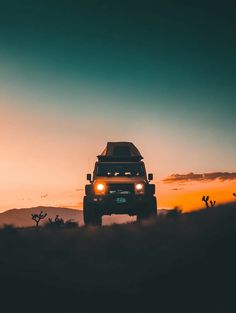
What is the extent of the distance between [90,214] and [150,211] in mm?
2599

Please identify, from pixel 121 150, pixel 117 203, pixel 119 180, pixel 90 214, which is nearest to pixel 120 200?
pixel 117 203

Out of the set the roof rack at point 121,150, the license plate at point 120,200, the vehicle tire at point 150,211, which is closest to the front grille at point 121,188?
the license plate at point 120,200

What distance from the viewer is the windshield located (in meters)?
22.1

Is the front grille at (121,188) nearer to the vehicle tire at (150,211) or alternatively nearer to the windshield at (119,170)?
the windshield at (119,170)

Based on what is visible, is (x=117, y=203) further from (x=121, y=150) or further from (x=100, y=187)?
(x=121, y=150)

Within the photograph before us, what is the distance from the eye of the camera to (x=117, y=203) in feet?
70.3

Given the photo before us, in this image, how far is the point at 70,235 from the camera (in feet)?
50.2

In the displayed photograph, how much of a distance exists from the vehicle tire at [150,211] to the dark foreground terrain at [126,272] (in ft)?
25.2

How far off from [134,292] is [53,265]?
102 inches

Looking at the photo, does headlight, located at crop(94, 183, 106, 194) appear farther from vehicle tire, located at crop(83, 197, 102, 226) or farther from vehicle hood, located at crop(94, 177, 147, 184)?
vehicle tire, located at crop(83, 197, 102, 226)

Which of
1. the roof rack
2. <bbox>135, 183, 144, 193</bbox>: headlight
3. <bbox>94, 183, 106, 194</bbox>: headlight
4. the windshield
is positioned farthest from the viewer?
the roof rack

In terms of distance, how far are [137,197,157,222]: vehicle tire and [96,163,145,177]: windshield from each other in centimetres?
132

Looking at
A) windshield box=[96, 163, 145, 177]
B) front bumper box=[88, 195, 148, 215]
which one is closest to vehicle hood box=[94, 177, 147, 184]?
windshield box=[96, 163, 145, 177]

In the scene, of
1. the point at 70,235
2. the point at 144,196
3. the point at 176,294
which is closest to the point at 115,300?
the point at 176,294
